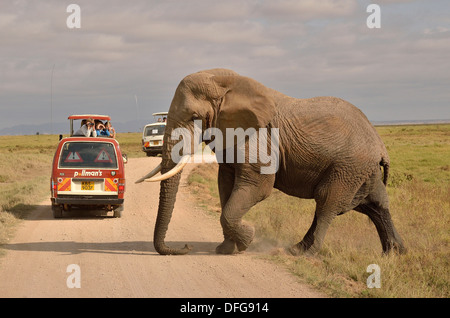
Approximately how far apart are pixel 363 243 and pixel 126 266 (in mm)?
4914

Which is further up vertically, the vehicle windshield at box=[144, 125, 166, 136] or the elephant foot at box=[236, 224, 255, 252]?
the vehicle windshield at box=[144, 125, 166, 136]

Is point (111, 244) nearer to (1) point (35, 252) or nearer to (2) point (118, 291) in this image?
(1) point (35, 252)

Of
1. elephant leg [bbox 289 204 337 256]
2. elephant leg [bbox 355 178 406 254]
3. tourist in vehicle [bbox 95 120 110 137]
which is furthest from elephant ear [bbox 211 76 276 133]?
tourist in vehicle [bbox 95 120 110 137]

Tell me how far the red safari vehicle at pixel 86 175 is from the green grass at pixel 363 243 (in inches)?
106

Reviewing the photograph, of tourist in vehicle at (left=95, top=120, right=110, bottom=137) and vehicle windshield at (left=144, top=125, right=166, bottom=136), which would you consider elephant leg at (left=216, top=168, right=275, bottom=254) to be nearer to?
tourist in vehicle at (left=95, top=120, right=110, bottom=137)

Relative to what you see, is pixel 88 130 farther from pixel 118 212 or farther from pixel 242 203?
pixel 242 203

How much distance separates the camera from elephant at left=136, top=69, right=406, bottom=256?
8.36 meters

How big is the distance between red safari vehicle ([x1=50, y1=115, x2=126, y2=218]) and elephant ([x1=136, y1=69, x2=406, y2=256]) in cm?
463

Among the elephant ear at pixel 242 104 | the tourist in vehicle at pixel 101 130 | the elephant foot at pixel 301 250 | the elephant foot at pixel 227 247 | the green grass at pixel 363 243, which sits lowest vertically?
the green grass at pixel 363 243

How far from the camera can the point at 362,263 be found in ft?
27.7

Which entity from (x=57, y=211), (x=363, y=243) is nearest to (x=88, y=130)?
(x=57, y=211)

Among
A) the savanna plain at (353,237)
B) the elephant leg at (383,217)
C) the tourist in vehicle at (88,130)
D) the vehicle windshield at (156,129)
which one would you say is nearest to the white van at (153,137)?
the vehicle windshield at (156,129)

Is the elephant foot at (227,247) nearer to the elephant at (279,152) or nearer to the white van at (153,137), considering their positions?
the elephant at (279,152)

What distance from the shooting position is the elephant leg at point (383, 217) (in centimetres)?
954
